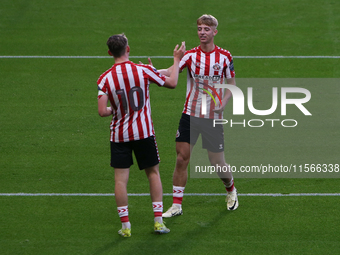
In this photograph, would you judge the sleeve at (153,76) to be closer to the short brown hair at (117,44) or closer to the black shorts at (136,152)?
the short brown hair at (117,44)

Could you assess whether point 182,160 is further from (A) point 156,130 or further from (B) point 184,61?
(A) point 156,130

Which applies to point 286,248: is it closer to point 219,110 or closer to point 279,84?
point 219,110

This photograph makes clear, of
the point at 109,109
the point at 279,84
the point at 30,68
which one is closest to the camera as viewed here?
the point at 109,109

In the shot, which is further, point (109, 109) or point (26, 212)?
point (26, 212)

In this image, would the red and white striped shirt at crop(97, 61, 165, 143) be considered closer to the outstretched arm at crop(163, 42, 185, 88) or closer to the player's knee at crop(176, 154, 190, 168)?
the outstretched arm at crop(163, 42, 185, 88)

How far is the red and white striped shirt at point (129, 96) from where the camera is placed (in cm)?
557

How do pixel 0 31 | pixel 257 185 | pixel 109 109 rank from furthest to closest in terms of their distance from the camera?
pixel 0 31 → pixel 257 185 → pixel 109 109

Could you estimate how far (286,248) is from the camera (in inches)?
224

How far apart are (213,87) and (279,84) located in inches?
173

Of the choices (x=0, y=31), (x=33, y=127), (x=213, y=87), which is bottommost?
(x=33, y=127)

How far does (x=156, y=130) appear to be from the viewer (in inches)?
354

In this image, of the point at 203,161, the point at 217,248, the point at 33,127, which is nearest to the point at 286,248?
the point at 217,248

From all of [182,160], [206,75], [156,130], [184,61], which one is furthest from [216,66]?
[156,130]

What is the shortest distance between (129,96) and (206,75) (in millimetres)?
1096
